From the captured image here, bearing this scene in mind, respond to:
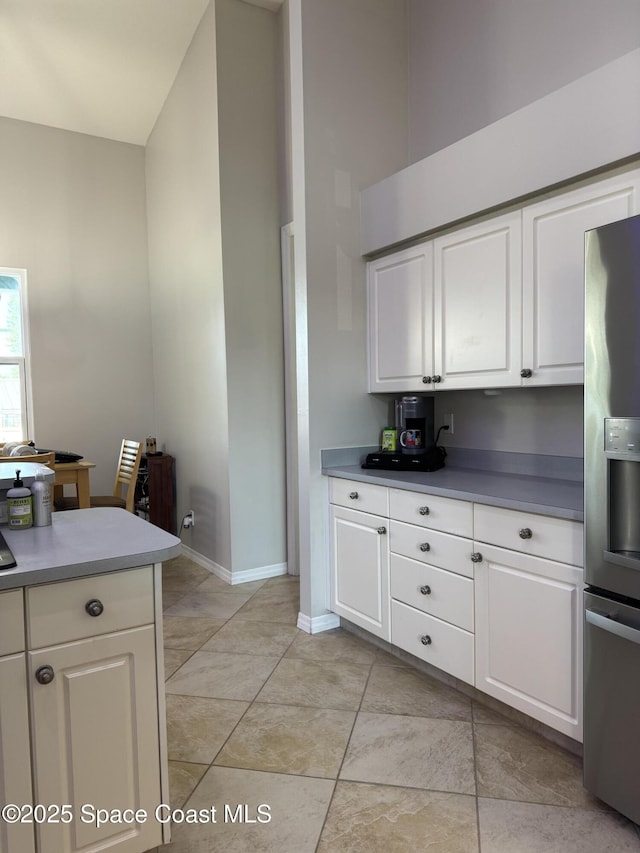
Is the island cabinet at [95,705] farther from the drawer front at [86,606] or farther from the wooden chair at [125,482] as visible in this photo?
the wooden chair at [125,482]

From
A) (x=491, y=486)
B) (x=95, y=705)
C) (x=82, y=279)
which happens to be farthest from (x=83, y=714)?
(x=82, y=279)

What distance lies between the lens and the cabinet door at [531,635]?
184 cm

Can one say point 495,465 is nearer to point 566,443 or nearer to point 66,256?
point 566,443

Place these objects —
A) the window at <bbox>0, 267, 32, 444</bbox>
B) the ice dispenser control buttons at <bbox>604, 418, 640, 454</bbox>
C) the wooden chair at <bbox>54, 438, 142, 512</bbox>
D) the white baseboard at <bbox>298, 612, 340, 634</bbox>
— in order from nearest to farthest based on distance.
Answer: the ice dispenser control buttons at <bbox>604, 418, 640, 454</bbox> → the white baseboard at <bbox>298, 612, 340, 634</bbox> → the wooden chair at <bbox>54, 438, 142, 512</bbox> → the window at <bbox>0, 267, 32, 444</bbox>

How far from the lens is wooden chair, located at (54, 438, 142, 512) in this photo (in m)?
4.17

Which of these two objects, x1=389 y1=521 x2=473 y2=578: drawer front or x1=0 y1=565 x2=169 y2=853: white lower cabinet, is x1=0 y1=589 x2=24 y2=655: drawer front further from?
x1=389 y1=521 x2=473 y2=578: drawer front

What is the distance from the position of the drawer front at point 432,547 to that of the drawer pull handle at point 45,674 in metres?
1.49

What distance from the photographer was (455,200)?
8.29 ft

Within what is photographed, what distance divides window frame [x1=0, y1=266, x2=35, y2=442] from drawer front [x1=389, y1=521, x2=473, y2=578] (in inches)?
143

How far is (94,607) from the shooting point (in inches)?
52.6

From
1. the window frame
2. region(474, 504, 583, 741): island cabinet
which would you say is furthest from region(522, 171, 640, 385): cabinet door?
the window frame

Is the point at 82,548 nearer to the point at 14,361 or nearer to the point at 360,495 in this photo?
the point at 360,495

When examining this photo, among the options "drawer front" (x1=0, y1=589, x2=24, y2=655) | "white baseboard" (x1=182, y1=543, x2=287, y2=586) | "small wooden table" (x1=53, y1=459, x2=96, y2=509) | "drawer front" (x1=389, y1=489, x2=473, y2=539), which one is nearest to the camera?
"drawer front" (x1=0, y1=589, x2=24, y2=655)

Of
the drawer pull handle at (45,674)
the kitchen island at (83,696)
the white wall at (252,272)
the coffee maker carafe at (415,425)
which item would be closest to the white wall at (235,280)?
the white wall at (252,272)
